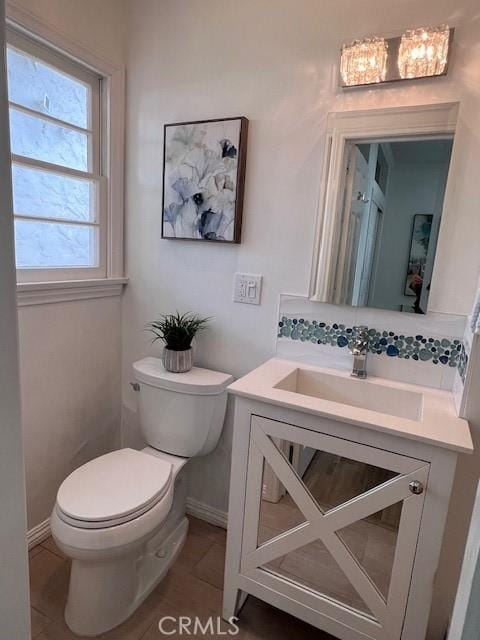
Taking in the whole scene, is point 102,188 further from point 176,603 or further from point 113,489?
point 176,603

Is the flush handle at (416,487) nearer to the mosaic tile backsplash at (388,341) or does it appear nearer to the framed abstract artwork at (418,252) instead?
the mosaic tile backsplash at (388,341)

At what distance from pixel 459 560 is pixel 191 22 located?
89.7 inches

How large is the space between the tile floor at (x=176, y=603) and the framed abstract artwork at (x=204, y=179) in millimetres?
1402

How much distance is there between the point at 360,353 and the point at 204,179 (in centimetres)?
97

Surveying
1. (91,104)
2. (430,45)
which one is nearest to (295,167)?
(430,45)

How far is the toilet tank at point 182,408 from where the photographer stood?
5.16 ft

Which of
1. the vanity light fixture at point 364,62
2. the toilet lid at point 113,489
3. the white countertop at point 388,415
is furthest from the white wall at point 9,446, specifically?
the vanity light fixture at point 364,62

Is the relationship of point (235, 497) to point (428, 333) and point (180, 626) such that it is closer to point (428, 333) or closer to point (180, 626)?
point (180, 626)

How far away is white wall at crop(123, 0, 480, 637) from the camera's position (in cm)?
125

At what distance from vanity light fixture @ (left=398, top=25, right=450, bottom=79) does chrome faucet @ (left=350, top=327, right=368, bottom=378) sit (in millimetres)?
875

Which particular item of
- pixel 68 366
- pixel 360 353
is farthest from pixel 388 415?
pixel 68 366

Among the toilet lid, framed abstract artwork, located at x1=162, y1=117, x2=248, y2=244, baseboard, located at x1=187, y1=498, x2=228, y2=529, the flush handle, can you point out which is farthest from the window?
the flush handle

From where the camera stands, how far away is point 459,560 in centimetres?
126

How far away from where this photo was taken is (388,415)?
112 centimetres
